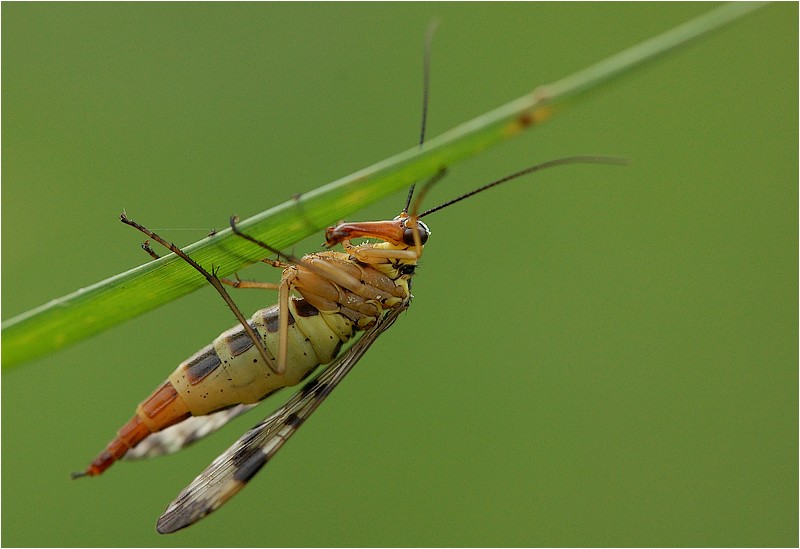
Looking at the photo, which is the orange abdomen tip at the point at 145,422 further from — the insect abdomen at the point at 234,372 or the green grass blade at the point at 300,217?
the green grass blade at the point at 300,217

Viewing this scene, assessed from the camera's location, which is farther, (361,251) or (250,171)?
(250,171)

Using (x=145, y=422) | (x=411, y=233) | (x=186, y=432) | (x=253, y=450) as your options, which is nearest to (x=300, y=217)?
(x=411, y=233)

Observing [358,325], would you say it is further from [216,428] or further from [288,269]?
[216,428]

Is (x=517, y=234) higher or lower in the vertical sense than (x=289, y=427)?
higher

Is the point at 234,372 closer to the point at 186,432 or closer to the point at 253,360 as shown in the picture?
the point at 253,360

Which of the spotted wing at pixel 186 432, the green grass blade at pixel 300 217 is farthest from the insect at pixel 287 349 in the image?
the green grass blade at pixel 300 217

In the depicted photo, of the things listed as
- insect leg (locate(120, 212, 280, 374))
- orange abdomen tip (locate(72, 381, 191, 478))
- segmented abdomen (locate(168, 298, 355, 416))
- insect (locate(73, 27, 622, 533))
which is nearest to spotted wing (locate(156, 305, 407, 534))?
insect (locate(73, 27, 622, 533))

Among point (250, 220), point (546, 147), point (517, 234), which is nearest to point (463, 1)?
point (546, 147)
